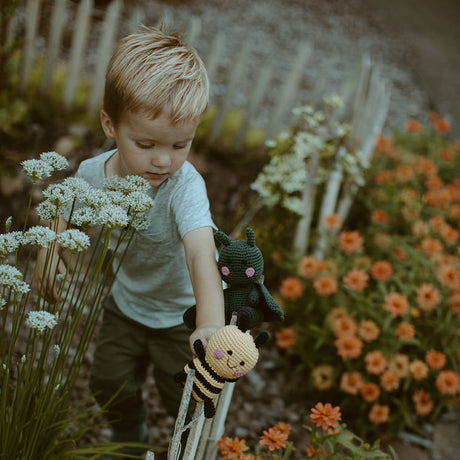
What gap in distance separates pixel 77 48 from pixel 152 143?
301 cm

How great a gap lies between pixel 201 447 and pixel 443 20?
40.6 ft

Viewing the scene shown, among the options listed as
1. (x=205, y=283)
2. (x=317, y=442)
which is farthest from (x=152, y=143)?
(x=317, y=442)

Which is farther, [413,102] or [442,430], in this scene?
[413,102]

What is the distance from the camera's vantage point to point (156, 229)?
158 centimetres

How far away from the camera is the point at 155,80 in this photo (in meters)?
1.28

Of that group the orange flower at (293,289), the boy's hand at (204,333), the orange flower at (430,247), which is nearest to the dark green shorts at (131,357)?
the boy's hand at (204,333)

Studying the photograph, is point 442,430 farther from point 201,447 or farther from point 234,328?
point 234,328

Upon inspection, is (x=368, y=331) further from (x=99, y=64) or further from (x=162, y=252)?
(x=99, y=64)

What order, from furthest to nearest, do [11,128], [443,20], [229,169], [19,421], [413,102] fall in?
[443,20]
[413,102]
[229,169]
[11,128]
[19,421]

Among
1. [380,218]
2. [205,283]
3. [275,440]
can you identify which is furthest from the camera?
[380,218]

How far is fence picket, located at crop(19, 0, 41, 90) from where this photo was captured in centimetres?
370

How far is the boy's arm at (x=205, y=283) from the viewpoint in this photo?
115 cm

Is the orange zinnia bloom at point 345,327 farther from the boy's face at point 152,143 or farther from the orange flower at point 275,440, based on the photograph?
the boy's face at point 152,143

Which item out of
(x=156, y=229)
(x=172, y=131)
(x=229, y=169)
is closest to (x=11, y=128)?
(x=229, y=169)
